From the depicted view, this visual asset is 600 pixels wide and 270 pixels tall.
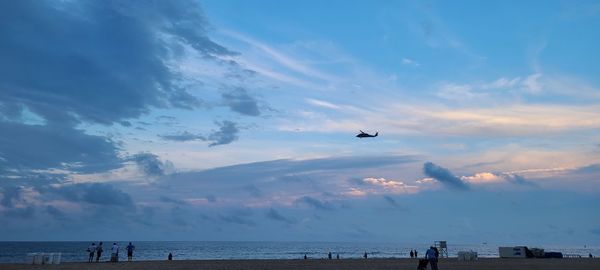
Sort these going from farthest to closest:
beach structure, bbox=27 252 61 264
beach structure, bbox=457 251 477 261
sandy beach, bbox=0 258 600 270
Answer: beach structure, bbox=457 251 477 261 → beach structure, bbox=27 252 61 264 → sandy beach, bbox=0 258 600 270

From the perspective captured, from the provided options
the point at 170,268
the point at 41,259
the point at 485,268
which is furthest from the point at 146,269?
the point at 485,268

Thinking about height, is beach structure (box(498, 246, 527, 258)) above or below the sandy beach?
above

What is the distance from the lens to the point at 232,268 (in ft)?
123

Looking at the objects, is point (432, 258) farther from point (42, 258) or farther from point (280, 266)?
point (42, 258)

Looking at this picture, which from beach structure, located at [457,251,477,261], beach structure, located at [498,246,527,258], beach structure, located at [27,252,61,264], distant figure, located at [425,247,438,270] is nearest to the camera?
distant figure, located at [425,247,438,270]

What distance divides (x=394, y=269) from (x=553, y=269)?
11786 millimetres

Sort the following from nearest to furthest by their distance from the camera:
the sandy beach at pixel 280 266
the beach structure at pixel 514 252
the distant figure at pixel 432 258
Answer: the distant figure at pixel 432 258 < the sandy beach at pixel 280 266 < the beach structure at pixel 514 252

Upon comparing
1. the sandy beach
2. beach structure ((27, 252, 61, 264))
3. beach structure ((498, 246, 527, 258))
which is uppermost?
beach structure ((498, 246, 527, 258))

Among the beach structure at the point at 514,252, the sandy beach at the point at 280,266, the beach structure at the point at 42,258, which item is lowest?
the sandy beach at the point at 280,266

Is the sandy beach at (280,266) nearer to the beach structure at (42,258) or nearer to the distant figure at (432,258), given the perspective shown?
the beach structure at (42,258)

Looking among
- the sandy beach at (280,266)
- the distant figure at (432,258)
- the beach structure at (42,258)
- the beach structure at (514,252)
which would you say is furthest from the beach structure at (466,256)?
the beach structure at (42,258)

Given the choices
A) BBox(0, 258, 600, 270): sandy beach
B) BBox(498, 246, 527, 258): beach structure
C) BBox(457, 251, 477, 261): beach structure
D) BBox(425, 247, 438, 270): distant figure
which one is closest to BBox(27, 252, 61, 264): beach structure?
BBox(0, 258, 600, 270): sandy beach

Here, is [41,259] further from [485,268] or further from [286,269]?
[485,268]

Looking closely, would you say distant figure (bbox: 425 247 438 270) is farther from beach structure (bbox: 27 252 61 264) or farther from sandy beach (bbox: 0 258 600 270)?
beach structure (bbox: 27 252 61 264)
